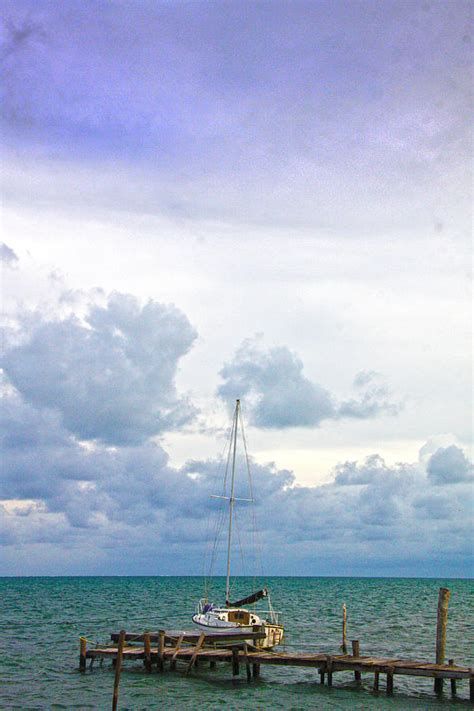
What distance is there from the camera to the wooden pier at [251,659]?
3375cm

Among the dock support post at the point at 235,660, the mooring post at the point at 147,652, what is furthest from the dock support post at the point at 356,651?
the mooring post at the point at 147,652

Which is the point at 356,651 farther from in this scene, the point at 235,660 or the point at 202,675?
the point at 202,675

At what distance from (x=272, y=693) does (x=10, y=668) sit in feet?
56.0

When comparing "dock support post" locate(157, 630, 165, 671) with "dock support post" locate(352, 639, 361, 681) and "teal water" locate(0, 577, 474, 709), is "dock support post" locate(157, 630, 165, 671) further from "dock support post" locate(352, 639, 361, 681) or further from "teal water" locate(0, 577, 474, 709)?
"dock support post" locate(352, 639, 361, 681)

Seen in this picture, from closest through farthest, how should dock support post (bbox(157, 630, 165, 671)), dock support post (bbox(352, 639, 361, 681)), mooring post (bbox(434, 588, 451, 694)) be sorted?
mooring post (bbox(434, 588, 451, 694))
dock support post (bbox(352, 639, 361, 681))
dock support post (bbox(157, 630, 165, 671))

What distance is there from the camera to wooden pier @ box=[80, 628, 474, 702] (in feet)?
111

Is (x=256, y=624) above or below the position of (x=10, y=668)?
above

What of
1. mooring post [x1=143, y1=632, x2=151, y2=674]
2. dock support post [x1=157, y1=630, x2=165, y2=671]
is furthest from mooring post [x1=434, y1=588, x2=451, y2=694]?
mooring post [x1=143, y1=632, x2=151, y2=674]

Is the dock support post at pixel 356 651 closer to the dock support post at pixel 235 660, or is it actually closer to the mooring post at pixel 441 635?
the mooring post at pixel 441 635

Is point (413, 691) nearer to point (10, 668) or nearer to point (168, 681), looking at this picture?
point (168, 681)

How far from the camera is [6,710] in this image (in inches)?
1297

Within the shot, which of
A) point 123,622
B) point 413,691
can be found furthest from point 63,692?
point 123,622

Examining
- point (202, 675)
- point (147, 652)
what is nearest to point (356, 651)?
point (202, 675)

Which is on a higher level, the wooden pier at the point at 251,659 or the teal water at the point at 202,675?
the wooden pier at the point at 251,659
